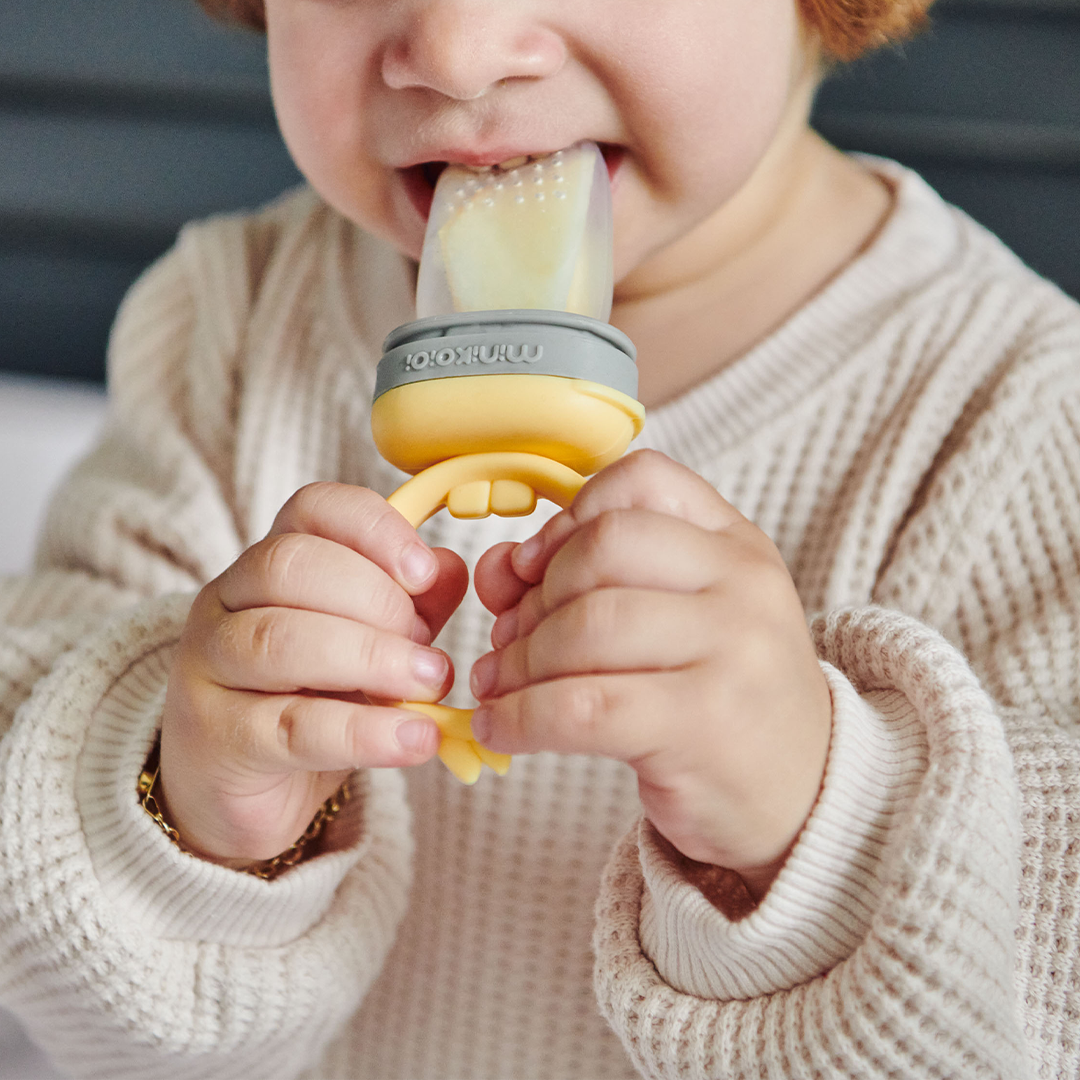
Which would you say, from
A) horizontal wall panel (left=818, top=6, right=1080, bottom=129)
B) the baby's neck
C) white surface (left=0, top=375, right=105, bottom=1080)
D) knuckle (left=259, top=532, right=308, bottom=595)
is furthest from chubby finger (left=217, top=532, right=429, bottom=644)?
white surface (left=0, top=375, right=105, bottom=1080)

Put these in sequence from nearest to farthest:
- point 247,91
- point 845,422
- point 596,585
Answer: point 596,585, point 845,422, point 247,91

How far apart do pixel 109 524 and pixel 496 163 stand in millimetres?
378

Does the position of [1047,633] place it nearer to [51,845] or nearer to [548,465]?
[548,465]

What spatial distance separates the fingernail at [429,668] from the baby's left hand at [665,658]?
1 centimetres

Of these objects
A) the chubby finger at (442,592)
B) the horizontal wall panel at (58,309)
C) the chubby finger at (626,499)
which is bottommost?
the horizontal wall panel at (58,309)

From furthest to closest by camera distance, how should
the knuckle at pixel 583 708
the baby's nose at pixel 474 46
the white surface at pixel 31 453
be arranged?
the white surface at pixel 31 453
the baby's nose at pixel 474 46
the knuckle at pixel 583 708

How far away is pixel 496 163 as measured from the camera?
0.56 m

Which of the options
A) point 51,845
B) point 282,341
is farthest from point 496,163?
point 51,845

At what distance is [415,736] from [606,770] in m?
0.28

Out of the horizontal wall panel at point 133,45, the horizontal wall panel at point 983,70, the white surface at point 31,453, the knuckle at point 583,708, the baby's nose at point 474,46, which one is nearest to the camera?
the knuckle at point 583,708

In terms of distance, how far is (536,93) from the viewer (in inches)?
20.8

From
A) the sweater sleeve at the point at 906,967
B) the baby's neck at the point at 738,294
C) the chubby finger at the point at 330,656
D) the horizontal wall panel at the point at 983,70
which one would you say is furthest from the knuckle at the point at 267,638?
the horizontal wall panel at the point at 983,70

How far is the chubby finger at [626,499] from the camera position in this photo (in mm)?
424

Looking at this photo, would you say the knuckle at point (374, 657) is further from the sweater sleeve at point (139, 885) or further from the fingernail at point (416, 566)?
the sweater sleeve at point (139, 885)
